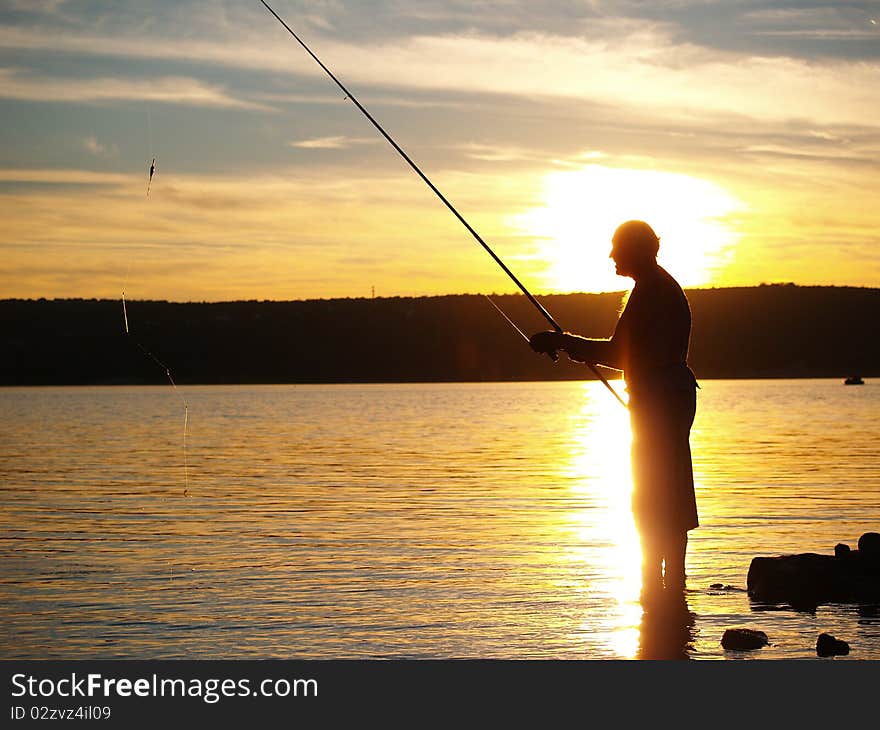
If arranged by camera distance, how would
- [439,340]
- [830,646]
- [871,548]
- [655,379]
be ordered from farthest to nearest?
[439,340] → [871,548] → [830,646] → [655,379]

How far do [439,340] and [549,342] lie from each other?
114599 millimetres

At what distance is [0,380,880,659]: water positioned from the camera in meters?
8.07

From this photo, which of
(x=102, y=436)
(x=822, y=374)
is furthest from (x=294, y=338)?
(x=102, y=436)

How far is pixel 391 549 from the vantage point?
40.2 ft

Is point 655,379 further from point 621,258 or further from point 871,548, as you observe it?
point 871,548

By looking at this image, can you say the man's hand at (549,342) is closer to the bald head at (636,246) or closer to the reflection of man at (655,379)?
the reflection of man at (655,379)

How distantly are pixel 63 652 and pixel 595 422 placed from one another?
131ft

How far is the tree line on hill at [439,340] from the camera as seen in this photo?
387 ft

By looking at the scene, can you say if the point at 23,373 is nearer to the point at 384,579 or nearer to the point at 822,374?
the point at 822,374

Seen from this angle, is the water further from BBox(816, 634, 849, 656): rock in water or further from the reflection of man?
the reflection of man

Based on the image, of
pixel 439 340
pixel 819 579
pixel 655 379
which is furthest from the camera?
pixel 439 340

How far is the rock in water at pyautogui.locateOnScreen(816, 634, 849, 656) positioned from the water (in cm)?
8

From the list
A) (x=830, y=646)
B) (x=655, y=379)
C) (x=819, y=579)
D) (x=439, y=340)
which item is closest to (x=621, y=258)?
(x=655, y=379)

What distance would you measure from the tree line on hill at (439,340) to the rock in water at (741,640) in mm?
106356
